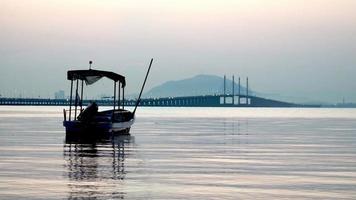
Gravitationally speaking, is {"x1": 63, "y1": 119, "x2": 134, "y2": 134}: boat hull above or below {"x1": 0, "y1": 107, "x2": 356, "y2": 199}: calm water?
above

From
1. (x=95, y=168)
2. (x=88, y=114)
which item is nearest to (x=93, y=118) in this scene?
(x=88, y=114)

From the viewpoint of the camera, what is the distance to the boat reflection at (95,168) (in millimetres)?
23638

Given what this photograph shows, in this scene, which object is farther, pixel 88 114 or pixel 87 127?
pixel 88 114

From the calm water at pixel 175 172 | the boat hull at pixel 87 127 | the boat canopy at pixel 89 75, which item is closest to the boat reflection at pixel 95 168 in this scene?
the calm water at pixel 175 172

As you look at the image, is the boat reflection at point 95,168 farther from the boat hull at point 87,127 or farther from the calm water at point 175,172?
the boat hull at point 87,127

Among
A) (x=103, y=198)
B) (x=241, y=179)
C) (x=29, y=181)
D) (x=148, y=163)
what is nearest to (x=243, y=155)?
(x=148, y=163)

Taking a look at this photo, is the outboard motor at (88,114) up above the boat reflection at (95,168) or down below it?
above

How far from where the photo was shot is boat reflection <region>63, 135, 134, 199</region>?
77.6 ft

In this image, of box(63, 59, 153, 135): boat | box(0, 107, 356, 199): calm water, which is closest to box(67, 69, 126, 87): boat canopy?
box(63, 59, 153, 135): boat

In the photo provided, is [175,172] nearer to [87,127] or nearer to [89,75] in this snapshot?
[87,127]

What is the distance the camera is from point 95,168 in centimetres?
3164

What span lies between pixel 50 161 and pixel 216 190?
12.8 meters

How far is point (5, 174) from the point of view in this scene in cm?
2834

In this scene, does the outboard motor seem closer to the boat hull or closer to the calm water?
the boat hull
